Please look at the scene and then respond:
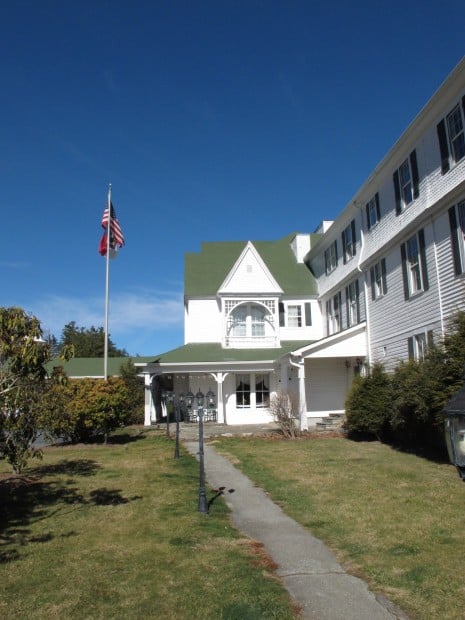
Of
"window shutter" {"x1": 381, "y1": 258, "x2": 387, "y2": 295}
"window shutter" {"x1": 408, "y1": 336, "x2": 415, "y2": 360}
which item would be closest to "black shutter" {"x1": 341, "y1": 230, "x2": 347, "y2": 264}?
"window shutter" {"x1": 381, "y1": 258, "x2": 387, "y2": 295}

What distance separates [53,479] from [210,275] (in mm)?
19699

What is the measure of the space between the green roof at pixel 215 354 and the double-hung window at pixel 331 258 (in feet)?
13.9

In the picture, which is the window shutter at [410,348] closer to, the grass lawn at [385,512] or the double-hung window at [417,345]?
the double-hung window at [417,345]

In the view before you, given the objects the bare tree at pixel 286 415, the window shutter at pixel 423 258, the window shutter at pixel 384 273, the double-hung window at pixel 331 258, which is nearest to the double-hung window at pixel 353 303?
the double-hung window at pixel 331 258

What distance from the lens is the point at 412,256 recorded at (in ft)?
56.7

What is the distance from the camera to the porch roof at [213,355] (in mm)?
24656

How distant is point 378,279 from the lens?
20.3m

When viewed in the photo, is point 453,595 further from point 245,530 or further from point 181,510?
point 181,510

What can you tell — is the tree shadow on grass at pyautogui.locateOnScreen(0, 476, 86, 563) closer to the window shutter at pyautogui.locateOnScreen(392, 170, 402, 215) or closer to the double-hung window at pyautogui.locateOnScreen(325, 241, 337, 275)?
the window shutter at pyautogui.locateOnScreen(392, 170, 402, 215)

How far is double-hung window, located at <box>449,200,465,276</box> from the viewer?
1420 centimetres

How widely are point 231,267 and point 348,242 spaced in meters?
9.54

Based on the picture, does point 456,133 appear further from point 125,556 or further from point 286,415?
point 125,556

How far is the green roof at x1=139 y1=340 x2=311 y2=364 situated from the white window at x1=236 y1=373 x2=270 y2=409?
1.27 meters

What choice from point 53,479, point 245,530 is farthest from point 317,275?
point 245,530
